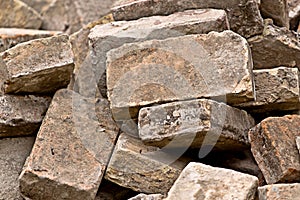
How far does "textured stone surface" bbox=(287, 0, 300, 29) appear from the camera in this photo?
3391 mm

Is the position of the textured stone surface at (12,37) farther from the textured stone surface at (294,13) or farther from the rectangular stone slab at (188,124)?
the textured stone surface at (294,13)

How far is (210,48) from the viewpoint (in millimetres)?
2584

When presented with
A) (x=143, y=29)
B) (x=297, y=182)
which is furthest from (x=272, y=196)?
(x=143, y=29)

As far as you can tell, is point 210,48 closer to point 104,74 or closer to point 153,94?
point 153,94

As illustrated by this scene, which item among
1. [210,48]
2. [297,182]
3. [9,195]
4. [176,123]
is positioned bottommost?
[9,195]

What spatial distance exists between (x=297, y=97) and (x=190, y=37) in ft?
1.83

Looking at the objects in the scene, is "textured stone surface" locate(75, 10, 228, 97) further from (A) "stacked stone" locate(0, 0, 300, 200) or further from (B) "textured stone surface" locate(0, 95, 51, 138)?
(B) "textured stone surface" locate(0, 95, 51, 138)

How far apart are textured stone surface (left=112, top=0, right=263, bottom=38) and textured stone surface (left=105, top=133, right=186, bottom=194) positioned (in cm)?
78

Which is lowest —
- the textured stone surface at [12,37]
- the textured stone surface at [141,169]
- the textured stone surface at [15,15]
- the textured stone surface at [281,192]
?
the textured stone surface at [15,15]

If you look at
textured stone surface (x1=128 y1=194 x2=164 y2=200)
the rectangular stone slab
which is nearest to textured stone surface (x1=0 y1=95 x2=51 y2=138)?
the rectangular stone slab

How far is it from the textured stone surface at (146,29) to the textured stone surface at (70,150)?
0.18 metres

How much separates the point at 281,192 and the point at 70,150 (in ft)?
3.23

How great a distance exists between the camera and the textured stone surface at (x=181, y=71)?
98.3 inches

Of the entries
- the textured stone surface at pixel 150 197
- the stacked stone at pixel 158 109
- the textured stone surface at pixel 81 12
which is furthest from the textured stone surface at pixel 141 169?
the textured stone surface at pixel 81 12
